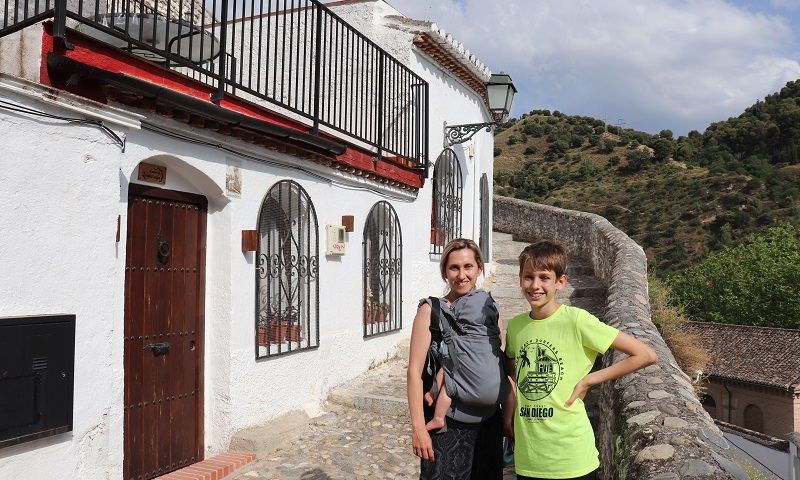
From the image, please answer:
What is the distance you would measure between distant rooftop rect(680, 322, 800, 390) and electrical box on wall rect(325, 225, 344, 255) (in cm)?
3089

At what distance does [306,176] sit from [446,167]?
4.75 meters

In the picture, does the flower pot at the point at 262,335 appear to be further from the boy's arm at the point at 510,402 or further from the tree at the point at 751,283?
the tree at the point at 751,283

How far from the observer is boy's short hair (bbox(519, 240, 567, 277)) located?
279 cm

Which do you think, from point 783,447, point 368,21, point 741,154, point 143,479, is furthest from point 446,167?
point 741,154

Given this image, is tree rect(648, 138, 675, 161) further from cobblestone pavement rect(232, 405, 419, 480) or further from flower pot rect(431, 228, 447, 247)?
cobblestone pavement rect(232, 405, 419, 480)

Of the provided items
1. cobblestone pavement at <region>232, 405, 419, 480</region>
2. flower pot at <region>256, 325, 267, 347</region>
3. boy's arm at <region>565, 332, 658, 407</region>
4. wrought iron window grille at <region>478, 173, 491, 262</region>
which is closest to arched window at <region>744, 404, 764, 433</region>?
wrought iron window grille at <region>478, 173, 491, 262</region>

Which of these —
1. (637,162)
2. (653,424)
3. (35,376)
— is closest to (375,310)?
(35,376)

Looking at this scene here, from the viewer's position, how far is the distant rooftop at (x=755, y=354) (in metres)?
34.1

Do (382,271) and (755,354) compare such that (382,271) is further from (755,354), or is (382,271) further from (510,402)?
(755,354)

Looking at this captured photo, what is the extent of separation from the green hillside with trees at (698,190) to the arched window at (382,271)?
31932 mm

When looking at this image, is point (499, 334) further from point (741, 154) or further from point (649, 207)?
point (741, 154)

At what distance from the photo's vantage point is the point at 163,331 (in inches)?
192

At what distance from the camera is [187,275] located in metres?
5.16

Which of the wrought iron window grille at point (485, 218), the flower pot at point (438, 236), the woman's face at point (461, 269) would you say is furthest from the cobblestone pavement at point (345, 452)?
the wrought iron window grille at point (485, 218)
